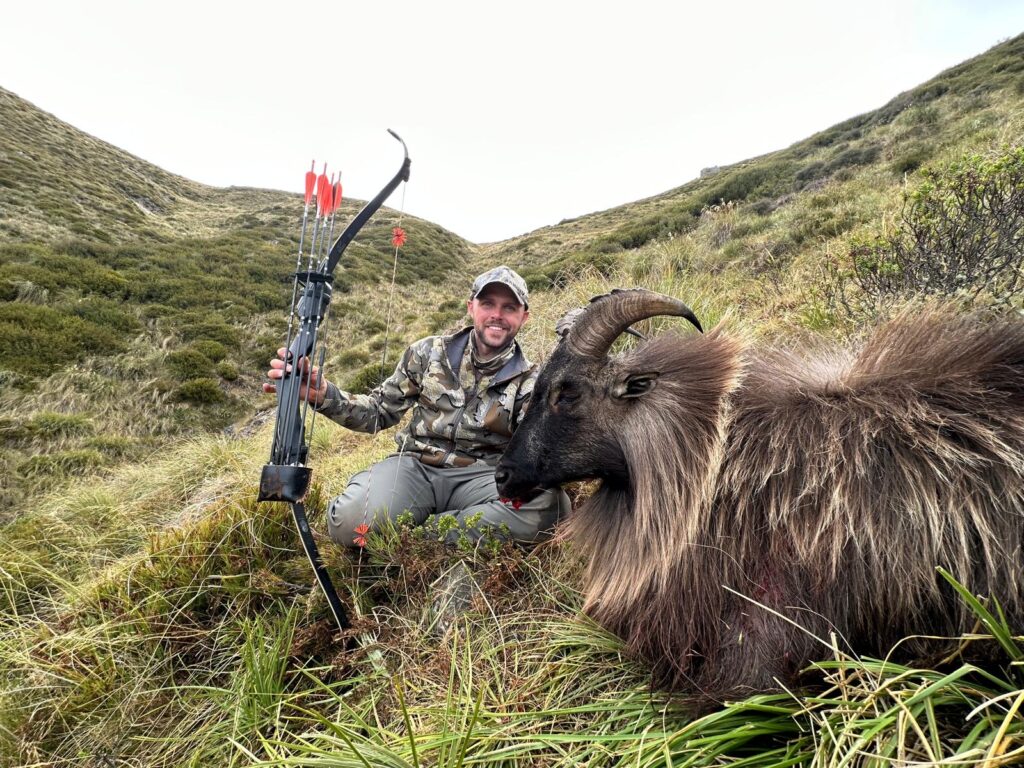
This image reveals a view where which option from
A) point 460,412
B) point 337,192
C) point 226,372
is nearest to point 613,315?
point 460,412

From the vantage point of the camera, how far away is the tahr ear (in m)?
2.46

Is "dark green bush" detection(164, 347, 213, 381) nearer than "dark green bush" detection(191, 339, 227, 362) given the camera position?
Yes

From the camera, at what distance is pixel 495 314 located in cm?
420

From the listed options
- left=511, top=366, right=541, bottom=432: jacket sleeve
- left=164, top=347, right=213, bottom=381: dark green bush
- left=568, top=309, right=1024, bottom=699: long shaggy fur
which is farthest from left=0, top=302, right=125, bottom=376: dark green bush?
left=568, top=309, right=1024, bottom=699: long shaggy fur

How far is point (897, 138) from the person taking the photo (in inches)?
625

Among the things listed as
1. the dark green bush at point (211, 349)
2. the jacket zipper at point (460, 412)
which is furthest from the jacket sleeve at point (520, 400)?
the dark green bush at point (211, 349)

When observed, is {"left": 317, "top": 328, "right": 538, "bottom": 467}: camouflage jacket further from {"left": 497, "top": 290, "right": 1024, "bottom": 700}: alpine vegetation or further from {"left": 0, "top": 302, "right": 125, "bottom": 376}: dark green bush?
{"left": 0, "top": 302, "right": 125, "bottom": 376}: dark green bush

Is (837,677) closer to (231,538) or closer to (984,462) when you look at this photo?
(984,462)

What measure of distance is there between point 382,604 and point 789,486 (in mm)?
2529

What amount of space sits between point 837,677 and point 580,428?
1394 millimetres

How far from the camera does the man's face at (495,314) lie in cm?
420

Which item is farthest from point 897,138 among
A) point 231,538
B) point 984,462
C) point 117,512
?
point 117,512

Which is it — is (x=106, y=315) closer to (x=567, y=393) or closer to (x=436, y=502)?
(x=436, y=502)

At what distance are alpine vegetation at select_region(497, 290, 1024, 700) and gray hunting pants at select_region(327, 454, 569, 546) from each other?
2.94 feet
